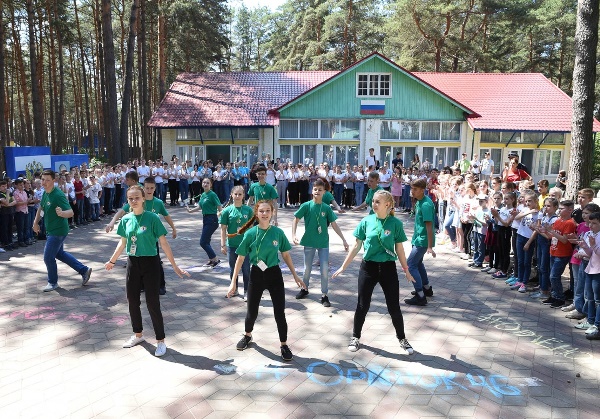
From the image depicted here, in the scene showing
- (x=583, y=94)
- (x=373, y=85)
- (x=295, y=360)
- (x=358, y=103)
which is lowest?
(x=295, y=360)

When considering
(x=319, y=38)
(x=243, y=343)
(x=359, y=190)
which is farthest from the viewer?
(x=319, y=38)

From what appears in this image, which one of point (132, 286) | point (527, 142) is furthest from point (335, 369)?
point (527, 142)

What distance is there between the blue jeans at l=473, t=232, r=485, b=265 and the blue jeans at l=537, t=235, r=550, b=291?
203cm

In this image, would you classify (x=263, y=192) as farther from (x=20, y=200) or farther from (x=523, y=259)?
(x=20, y=200)

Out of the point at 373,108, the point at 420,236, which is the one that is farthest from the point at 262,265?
the point at 373,108

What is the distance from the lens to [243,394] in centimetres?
484

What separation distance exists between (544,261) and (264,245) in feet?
16.1

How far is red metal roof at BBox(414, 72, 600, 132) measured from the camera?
26688 millimetres

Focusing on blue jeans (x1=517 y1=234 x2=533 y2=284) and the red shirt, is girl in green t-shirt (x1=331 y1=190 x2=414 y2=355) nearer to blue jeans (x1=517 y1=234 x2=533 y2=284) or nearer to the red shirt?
the red shirt

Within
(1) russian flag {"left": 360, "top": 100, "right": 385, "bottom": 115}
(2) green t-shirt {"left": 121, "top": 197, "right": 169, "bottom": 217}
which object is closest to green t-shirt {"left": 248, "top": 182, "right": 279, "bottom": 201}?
(2) green t-shirt {"left": 121, "top": 197, "right": 169, "bottom": 217}

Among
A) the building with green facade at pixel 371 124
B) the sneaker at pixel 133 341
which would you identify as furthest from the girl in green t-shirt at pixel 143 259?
the building with green facade at pixel 371 124

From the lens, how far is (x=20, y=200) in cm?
1157

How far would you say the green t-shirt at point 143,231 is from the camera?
225 inches

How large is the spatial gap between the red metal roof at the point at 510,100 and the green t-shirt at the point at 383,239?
75.1 feet
